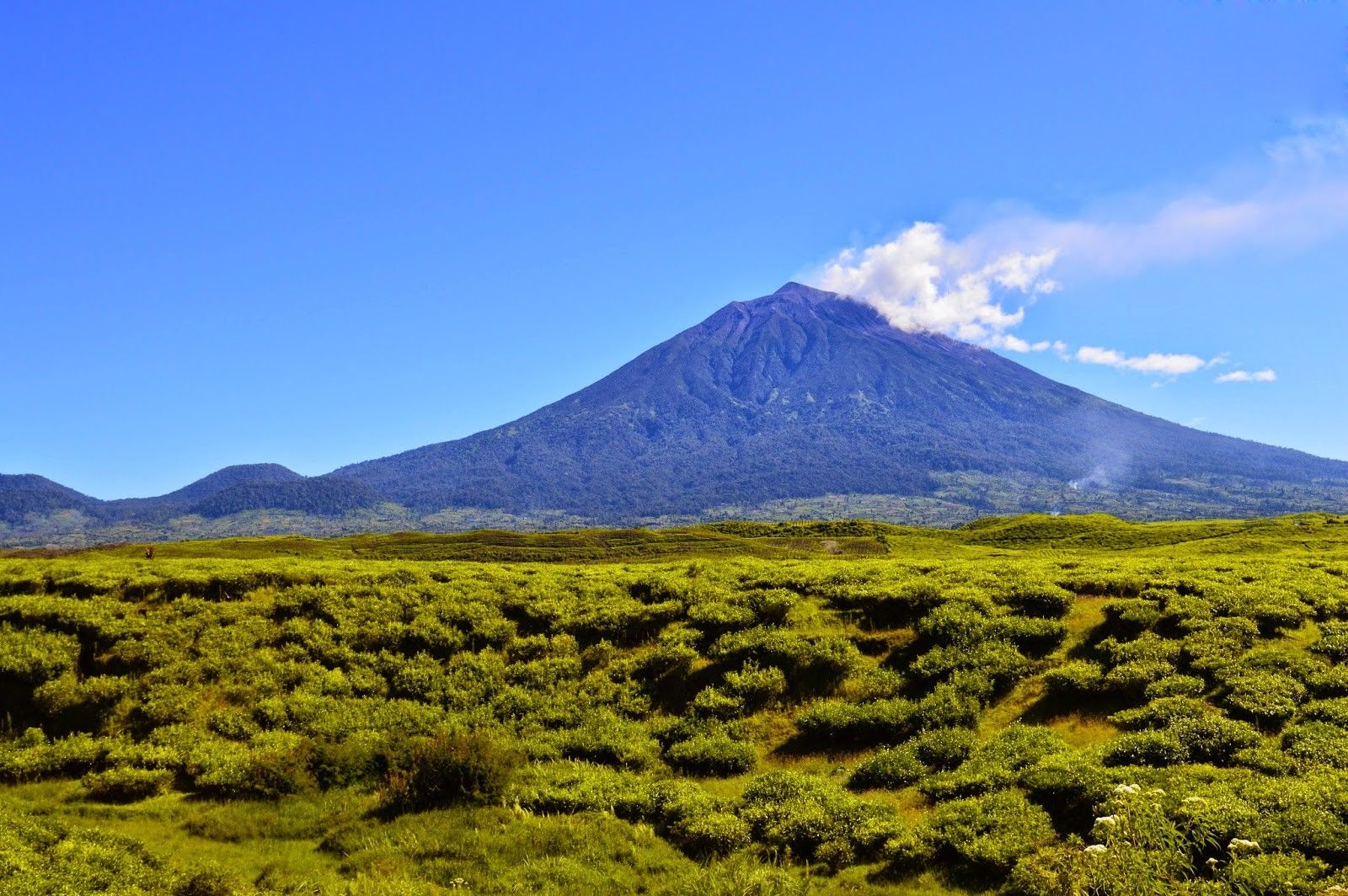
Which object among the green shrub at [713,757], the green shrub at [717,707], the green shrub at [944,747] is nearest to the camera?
the green shrub at [944,747]

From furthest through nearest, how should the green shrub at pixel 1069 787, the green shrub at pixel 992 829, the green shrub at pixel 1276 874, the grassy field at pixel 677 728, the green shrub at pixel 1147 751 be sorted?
the green shrub at pixel 1147 751 → the green shrub at pixel 1069 787 → the grassy field at pixel 677 728 → the green shrub at pixel 992 829 → the green shrub at pixel 1276 874

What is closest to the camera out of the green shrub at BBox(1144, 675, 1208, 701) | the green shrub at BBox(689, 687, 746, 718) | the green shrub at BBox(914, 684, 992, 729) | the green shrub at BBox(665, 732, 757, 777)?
the green shrub at BBox(665, 732, 757, 777)

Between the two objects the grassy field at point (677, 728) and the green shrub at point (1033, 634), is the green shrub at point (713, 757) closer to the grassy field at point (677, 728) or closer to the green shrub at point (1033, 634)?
the grassy field at point (677, 728)

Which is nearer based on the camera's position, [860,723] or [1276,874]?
[1276,874]

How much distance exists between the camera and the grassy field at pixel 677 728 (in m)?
9.27

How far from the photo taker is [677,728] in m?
14.5

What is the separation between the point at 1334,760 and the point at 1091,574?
33.4 ft

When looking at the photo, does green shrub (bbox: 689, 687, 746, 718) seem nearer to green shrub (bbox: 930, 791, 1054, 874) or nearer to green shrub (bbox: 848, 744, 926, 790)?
green shrub (bbox: 848, 744, 926, 790)

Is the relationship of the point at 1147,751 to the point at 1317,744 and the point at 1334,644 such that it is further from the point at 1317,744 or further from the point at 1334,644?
the point at 1334,644

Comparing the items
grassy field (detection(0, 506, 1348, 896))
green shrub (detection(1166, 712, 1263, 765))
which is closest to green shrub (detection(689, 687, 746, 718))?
grassy field (detection(0, 506, 1348, 896))

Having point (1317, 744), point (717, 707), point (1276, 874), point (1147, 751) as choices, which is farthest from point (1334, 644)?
point (717, 707)

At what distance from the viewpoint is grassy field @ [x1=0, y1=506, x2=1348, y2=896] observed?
30.4 ft

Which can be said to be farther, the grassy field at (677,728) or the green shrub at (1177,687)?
the green shrub at (1177,687)

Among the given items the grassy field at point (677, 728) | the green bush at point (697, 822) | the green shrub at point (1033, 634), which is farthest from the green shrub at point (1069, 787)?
the green shrub at point (1033, 634)
